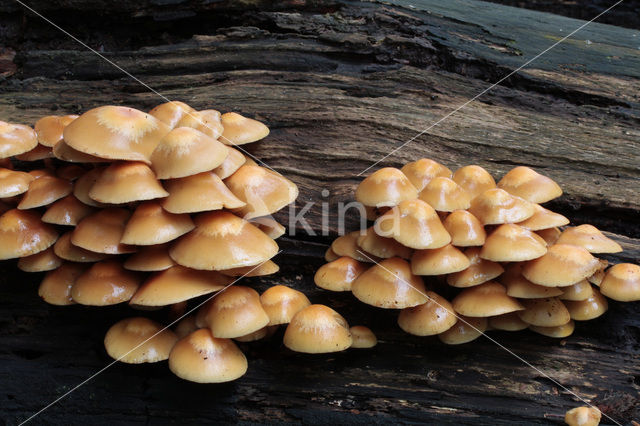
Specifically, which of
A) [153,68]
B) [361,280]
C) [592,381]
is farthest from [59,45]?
[592,381]

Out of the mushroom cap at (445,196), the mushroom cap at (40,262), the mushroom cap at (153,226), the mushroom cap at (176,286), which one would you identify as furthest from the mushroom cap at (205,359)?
the mushroom cap at (445,196)

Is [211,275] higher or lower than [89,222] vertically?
lower

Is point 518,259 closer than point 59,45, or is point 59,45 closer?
point 518,259

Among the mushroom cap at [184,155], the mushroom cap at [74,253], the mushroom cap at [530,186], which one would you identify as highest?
the mushroom cap at [184,155]

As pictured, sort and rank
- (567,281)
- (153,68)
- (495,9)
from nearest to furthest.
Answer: (567,281)
(153,68)
(495,9)

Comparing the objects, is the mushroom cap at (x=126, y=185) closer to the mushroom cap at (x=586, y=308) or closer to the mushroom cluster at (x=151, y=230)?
the mushroom cluster at (x=151, y=230)

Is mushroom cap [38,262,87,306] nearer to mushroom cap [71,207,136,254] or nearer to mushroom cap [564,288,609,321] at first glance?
mushroom cap [71,207,136,254]

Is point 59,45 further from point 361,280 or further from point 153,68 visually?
point 361,280
